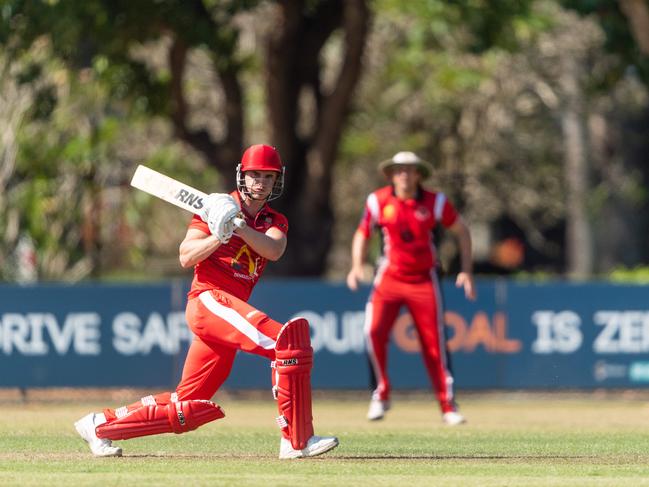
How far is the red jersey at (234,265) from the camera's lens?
909cm

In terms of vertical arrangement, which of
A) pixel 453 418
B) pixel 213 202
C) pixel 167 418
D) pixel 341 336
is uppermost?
pixel 213 202

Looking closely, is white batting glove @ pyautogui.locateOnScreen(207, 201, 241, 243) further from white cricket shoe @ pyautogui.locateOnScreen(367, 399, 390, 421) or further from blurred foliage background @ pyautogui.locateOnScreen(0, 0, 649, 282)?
blurred foliage background @ pyautogui.locateOnScreen(0, 0, 649, 282)

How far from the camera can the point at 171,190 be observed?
8.98 m

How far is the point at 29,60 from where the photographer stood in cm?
2228

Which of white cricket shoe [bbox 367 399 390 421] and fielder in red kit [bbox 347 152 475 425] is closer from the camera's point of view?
fielder in red kit [bbox 347 152 475 425]

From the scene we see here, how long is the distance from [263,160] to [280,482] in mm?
2012

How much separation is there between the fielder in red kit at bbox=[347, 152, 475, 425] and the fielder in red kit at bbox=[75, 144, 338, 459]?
425 cm

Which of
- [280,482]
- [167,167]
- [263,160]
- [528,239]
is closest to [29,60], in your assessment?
[167,167]

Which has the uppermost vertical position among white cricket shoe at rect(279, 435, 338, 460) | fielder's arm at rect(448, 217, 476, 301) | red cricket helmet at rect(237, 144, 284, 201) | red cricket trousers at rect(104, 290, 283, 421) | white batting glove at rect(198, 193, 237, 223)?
red cricket helmet at rect(237, 144, 284, 201)

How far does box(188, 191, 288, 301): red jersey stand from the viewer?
29.8 ft

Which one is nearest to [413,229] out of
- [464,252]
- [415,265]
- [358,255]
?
[415,265]

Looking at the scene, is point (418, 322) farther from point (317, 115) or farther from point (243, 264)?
point (317, 115)

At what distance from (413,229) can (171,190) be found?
468 cm

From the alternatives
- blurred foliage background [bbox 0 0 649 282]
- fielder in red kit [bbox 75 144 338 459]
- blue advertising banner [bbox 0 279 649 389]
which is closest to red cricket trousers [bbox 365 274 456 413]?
blue advertising banner [bbox 0 279 649 389]
